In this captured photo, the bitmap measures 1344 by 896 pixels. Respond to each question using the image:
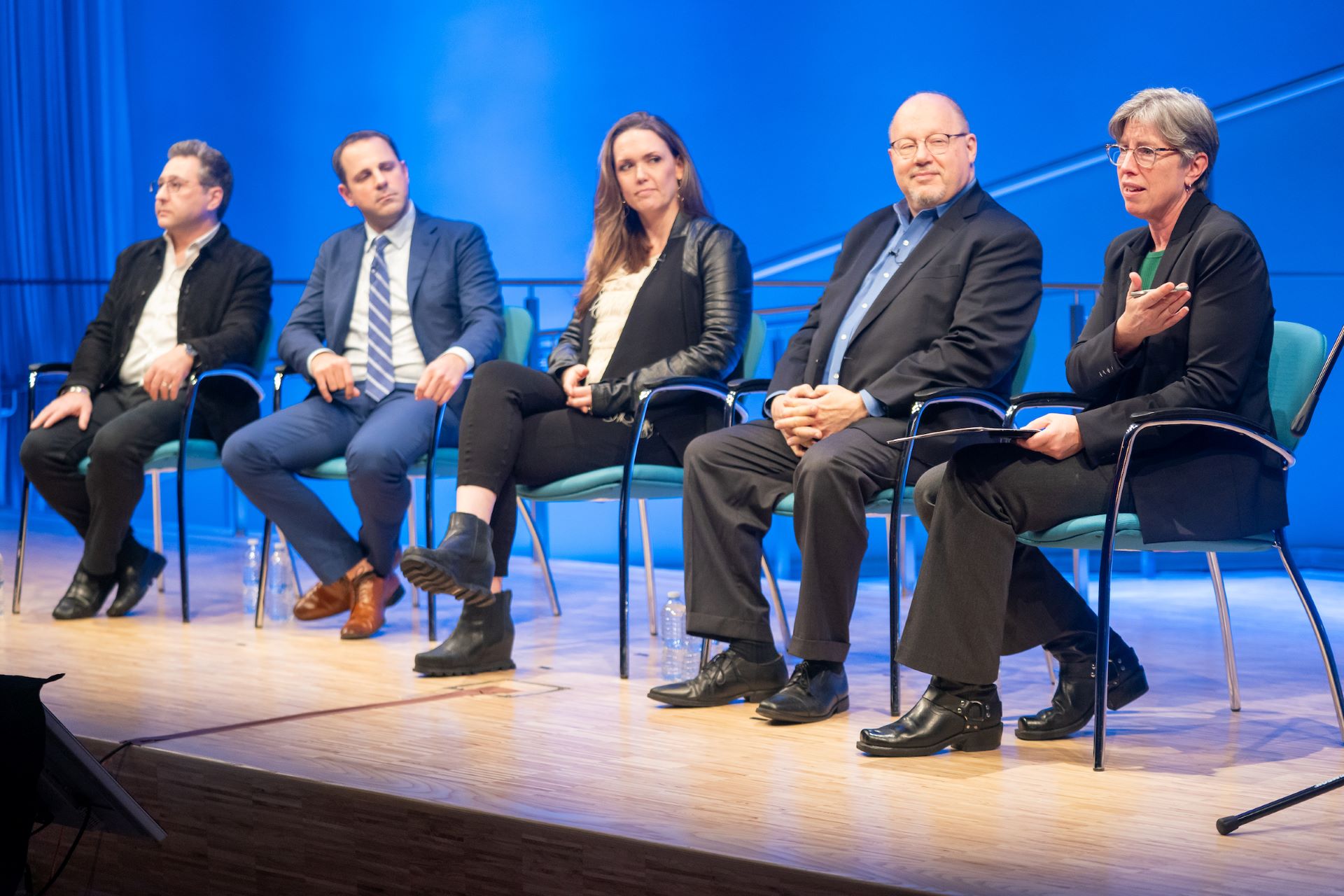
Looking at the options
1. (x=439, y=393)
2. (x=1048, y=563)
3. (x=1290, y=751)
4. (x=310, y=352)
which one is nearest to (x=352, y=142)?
(x=310, y=352)

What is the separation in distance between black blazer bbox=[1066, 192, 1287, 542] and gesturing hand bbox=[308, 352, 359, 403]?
199 centimetres

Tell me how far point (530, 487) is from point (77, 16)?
5156 mm

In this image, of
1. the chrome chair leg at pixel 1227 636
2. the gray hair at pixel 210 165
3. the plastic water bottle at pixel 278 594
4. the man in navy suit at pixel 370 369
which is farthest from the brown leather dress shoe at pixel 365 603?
the chrome chair leg at pixel 1227 636

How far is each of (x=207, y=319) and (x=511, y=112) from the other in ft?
10.9

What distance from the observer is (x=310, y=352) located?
3643 mm

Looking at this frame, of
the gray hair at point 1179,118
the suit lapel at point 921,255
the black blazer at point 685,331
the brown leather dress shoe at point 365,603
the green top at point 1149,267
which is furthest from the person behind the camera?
the brown leather dress shoe at point 365,603

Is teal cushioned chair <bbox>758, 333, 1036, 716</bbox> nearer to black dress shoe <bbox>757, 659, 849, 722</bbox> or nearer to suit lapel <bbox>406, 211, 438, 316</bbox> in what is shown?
black dress shoe <bbox>757, 659, 849, 722</bbox>

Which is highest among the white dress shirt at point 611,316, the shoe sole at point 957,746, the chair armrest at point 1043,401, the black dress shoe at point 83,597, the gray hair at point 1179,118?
the gray hair at point 1179,118

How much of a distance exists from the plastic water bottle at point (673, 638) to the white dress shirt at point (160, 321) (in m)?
1.75

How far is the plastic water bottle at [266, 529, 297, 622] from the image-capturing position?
3.73 metres

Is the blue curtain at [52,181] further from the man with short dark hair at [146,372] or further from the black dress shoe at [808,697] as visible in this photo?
the black dress shoe at [808,697]

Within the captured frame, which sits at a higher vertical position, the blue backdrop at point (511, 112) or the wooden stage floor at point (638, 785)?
the blue backdrop at point (511, 112)

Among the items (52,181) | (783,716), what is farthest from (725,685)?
(52,181)

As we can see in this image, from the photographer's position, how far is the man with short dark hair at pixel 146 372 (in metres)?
3.73
